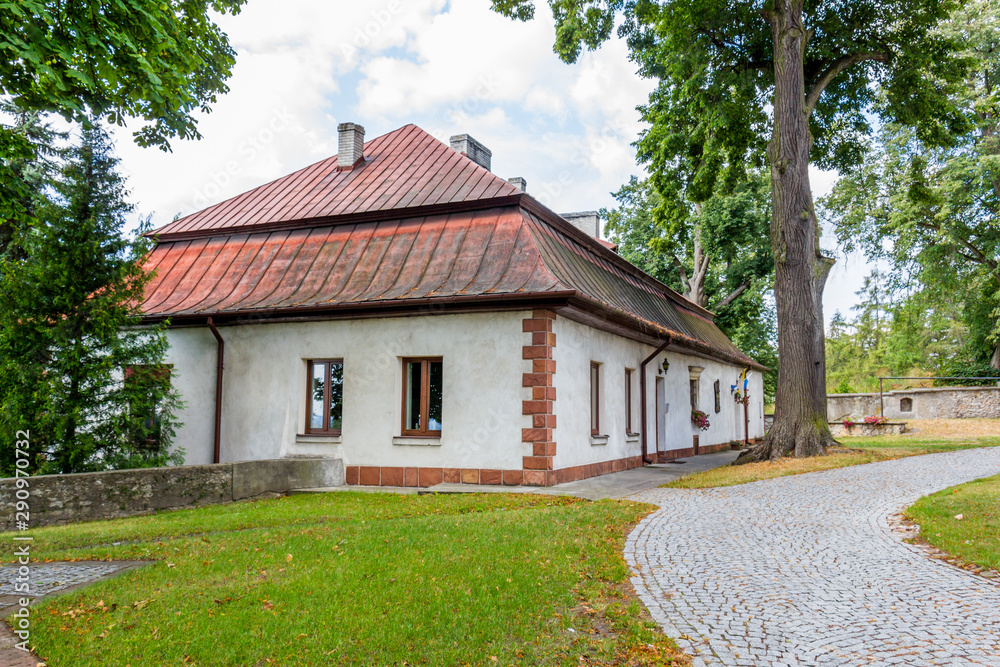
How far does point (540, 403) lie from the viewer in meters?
11.8

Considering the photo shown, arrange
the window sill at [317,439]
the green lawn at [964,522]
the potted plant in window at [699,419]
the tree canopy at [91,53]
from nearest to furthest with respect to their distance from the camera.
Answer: the green lawn at [964,522] < the tree canopy at [91,53] < the window sill at [317,439] < the potted plant in window at [699,419]

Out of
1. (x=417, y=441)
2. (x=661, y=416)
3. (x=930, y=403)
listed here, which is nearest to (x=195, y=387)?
(x=417, y=441)

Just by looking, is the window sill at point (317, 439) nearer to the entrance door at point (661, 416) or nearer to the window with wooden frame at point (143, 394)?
the window with wooden frame at point (143, 394)

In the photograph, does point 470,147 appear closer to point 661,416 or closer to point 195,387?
point 661,416

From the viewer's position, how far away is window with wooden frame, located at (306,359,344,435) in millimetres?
13469

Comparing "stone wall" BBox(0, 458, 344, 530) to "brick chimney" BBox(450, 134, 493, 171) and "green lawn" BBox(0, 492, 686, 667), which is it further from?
"brick chimney" BBox(450, 134, 493, 171)

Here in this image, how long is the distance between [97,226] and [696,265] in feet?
92.1

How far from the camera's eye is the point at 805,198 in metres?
16.0

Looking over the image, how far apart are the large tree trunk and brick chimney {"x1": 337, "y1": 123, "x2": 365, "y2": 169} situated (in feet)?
31.2

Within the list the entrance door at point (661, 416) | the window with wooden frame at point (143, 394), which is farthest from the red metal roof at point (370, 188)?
the entrance door at point (661, 416)

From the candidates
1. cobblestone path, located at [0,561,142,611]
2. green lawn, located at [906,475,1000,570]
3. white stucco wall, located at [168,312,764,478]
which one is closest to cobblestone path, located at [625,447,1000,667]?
green lawn, located at [906,475,1000,570]

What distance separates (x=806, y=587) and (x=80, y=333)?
10178 mm

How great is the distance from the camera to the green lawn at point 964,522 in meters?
6.54

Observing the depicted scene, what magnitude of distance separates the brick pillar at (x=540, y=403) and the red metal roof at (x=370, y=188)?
9.50 ft
